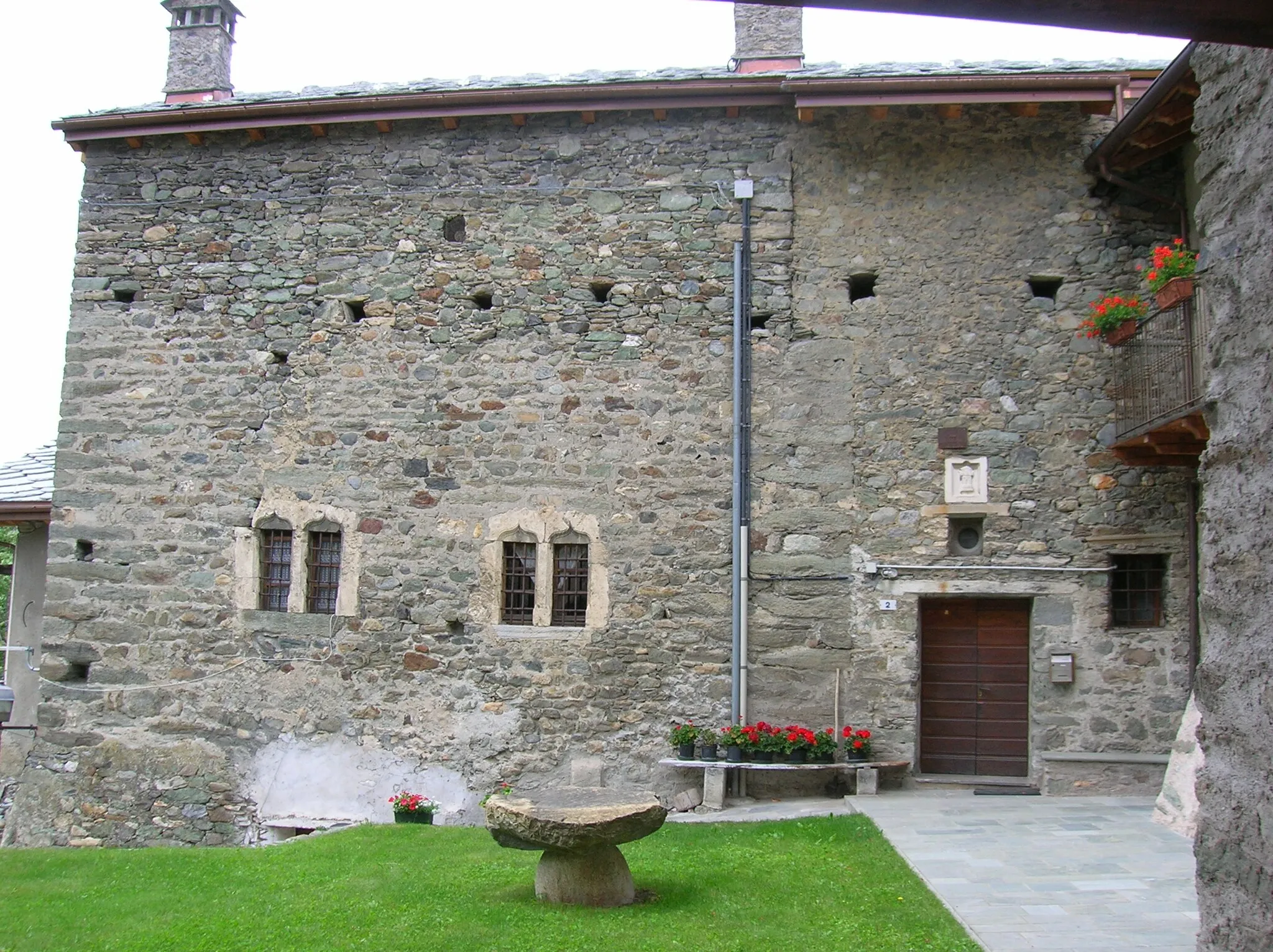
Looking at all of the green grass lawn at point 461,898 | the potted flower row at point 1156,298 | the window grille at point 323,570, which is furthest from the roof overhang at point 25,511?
the potted flower row at point 1156,298

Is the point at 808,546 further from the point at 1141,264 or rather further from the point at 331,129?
the point at 331,129

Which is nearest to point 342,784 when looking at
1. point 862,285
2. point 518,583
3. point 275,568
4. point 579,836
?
point 275,568

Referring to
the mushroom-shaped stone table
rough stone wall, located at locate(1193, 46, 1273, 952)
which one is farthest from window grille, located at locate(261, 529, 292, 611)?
rough stone wall, located at locate(1193, 46, 1273, 952)

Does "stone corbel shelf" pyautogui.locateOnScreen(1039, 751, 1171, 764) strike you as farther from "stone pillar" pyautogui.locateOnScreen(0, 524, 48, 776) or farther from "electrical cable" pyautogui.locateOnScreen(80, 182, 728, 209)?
"stone pillar" pyautogui.locateOnScreen(0, 524, 48, 776)

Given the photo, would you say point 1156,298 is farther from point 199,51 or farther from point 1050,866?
point 199,51

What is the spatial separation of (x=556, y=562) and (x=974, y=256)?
14.9 ft

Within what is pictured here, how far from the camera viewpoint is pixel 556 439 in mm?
9625

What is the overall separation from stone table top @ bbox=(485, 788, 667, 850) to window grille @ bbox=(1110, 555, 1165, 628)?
5.06 m

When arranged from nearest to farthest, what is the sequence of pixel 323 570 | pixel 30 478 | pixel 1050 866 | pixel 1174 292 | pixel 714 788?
pixel 1050 866
pixel 1174 292
pixel 714 788
pixel 323 570
pixel 30 478

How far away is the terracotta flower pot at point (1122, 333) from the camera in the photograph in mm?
8570

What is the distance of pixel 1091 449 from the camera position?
9.07 metres

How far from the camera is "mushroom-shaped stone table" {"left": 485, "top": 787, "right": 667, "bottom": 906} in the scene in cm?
552

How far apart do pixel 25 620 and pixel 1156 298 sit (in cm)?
1122

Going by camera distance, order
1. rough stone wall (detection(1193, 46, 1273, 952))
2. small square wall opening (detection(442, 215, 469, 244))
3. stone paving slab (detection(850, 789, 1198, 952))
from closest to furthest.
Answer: rough stone wall (detection(1193, 46, 1273, 952)), stone paving slab (detection(850, 789, 1198, 952)), small square wall opening (detection(442, 215, 469, 244))
